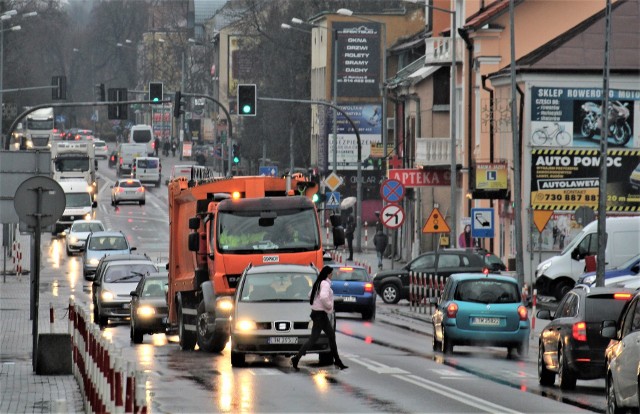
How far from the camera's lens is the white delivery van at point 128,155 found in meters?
123

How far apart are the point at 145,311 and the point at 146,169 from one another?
83254 millimetres

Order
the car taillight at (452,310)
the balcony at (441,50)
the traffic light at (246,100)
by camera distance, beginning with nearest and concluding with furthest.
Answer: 1. the car taillight at (452,310)
2. the traffic light at (246,100)
3. the balcony at (441,50)

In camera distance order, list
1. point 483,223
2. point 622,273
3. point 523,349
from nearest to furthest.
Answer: point 523,349 < point 622,273 < point 483,223

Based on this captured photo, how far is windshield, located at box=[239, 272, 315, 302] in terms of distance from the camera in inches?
989

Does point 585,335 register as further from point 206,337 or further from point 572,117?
point 572,117

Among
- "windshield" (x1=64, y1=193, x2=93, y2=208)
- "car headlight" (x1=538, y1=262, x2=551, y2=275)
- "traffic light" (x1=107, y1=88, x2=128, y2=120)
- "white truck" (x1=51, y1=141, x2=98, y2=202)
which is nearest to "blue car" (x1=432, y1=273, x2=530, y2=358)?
"car headlight" (x1=538, y1=262, x2=551, y2=275)

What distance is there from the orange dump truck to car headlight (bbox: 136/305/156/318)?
1732 millimetres

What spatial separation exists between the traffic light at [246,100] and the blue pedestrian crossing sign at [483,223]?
48.6 feet

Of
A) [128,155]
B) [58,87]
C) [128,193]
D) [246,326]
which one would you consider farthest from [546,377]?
[128,155]

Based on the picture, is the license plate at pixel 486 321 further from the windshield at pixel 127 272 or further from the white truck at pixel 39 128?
the white truck at pixel 39 128


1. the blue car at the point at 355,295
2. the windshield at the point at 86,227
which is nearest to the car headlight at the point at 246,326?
the blue car at the point at 355,295

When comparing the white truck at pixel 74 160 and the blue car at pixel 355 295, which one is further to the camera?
the white truck at pixel 74 160

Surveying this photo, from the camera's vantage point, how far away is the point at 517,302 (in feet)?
94.5

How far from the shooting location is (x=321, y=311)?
946 inches
